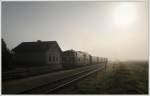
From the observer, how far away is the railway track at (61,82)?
18.9 ft

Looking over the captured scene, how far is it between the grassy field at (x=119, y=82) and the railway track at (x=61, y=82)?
0.40ft

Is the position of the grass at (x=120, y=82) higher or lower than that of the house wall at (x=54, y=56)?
lower

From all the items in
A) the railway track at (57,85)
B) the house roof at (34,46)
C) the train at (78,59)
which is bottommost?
the railway track at (57,85)

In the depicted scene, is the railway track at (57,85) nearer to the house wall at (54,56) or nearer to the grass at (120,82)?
the grass at (120,82)

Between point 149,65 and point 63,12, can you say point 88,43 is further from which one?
point 149,65

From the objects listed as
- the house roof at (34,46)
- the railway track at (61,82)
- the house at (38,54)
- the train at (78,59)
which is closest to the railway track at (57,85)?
the railway track at (61,82)

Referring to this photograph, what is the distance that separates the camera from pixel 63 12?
6047 millimetres

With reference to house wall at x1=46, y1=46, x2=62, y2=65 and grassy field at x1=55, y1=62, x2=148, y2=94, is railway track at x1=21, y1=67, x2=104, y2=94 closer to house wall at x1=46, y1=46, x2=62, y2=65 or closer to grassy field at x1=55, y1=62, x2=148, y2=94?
grassy field at x1=55, y1=62, x2=148, y2=94

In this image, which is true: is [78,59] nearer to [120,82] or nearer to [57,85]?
[57,85]

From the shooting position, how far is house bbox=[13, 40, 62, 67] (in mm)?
5980

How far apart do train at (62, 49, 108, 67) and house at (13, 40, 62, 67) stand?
0.12 meters

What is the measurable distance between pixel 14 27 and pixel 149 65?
9.00 feet

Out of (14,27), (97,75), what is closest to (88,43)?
(97,75)

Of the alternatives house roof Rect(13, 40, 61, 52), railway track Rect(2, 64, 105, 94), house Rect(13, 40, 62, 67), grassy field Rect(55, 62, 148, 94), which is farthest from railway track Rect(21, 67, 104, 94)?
house roof Rect(13, 40, 61, 52)
